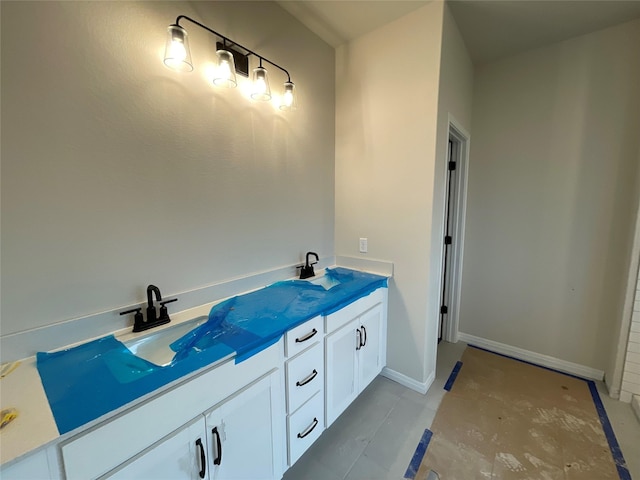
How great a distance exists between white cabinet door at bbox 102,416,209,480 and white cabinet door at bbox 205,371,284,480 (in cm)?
4

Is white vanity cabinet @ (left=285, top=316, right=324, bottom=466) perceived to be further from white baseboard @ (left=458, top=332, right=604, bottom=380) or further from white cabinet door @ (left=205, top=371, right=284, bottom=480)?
white baseboard @ (left=458, top=332, right=604, bottom=380)

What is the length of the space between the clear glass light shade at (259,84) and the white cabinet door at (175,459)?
5.30 ft

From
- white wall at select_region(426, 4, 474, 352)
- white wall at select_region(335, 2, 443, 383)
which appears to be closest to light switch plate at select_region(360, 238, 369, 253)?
white wall at select_region(335, 2, 443, 383)

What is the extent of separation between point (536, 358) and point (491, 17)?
2.81m

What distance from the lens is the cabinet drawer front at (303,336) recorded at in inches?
48.4

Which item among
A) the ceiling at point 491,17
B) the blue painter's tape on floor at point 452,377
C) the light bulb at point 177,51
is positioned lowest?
the blue painter's tape on floor at point 452,377

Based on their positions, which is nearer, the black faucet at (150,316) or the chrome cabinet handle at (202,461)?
the chrome cabinet handle at (202,461)

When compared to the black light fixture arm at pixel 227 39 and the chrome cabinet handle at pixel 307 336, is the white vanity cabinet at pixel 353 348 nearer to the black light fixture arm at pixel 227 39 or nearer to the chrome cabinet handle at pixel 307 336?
the chrome cabinet handle at pixel 307 336

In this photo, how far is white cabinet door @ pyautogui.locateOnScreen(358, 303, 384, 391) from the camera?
5.86 feet

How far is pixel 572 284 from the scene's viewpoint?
7.08ft

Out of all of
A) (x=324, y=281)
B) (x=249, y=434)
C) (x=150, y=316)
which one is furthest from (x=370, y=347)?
(x=150, y=316)

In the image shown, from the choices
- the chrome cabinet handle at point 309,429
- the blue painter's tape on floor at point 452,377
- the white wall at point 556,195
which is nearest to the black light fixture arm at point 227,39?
the white wall at point 556,195

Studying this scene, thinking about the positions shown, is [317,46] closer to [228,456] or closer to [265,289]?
[265,289]

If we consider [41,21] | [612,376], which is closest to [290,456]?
[41,21]
